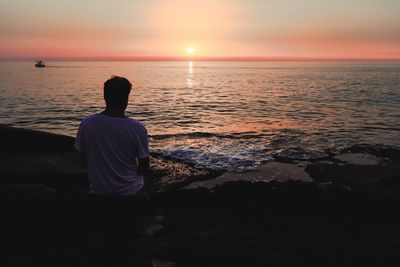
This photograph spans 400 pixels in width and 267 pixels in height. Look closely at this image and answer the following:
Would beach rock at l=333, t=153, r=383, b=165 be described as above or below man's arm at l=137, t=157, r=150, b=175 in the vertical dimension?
below

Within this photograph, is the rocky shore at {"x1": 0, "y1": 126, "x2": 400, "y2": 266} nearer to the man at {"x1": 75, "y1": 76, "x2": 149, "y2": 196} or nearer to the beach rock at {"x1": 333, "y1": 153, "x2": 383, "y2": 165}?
the man at {"x1": 75, "y1": 76, "x2": 149, "y2": 196}

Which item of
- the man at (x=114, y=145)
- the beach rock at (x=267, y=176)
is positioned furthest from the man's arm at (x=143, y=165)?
the beach rock at (x=267, y=176)

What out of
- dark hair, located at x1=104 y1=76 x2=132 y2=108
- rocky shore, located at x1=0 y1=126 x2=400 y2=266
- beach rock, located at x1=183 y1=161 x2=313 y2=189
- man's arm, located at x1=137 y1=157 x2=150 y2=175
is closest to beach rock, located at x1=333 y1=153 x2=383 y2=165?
beach rock, located at x1=183 y1=161 x2=313 y2=189

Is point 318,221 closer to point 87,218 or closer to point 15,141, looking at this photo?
point 87,218

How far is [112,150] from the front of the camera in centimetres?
364

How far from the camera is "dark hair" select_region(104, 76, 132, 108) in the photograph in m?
3.45

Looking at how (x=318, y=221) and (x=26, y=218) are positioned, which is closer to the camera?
(x=26, y=218)

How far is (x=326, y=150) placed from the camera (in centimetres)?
1241

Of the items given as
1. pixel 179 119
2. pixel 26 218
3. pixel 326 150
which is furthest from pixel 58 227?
pixel 179 119

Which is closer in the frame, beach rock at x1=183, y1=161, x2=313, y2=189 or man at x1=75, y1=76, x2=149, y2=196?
man at x1=75, y1=76, x2=149, y2=196

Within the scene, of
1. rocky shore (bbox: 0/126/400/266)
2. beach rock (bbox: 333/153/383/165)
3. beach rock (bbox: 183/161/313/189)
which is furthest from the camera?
beach rock (bbox: 333/153/383/165)

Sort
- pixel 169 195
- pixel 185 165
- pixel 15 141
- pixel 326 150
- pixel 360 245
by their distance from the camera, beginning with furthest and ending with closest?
pixel 326 150 < pixel 185 165 < pixel 15 141 < pixel 169 195 < pixel 360 245

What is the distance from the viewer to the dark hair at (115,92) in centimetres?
345

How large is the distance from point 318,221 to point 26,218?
4.73 m
